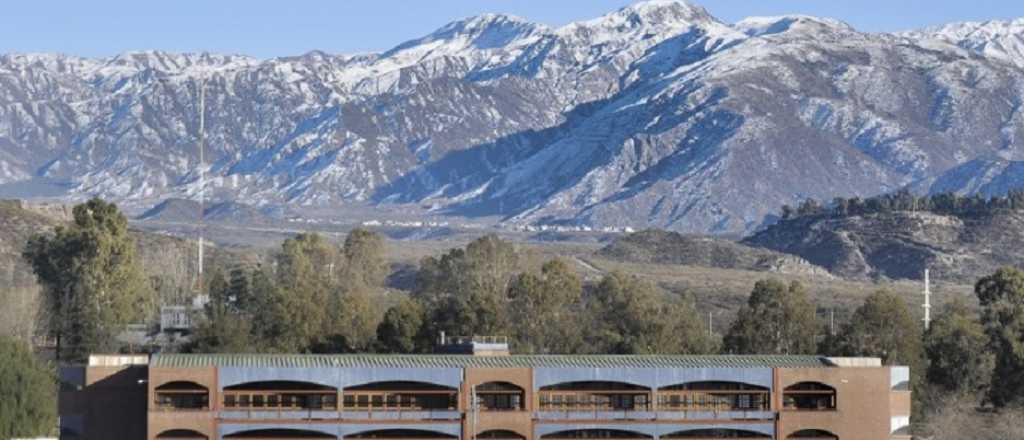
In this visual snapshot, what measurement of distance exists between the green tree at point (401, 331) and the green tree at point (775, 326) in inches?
628

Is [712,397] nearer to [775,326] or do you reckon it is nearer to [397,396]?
[397,396]

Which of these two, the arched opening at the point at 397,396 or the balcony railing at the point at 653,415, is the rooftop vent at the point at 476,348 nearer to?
the arched opening at the point at 397,396

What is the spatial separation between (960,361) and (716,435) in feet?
125

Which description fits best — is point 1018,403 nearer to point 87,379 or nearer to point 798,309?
point 798,309

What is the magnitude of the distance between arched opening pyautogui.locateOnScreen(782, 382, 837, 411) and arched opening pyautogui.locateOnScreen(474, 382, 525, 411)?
399 inches

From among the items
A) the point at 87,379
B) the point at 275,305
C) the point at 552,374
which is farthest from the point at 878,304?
the point at 87,379

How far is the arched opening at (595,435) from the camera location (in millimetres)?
114000

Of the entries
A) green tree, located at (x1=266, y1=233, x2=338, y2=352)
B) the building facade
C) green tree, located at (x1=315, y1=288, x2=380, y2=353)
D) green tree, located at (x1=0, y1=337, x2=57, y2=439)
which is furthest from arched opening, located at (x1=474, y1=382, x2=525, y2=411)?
green tree, located at (x1=266, y1=233, x2=338, y2=352)

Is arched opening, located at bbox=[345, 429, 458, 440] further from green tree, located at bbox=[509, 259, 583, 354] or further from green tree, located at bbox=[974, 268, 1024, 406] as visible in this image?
green tree, located at bbox=[974, 268, 1024, 406]

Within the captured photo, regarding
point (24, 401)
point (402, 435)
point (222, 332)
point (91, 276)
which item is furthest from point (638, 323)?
point (402, 435)

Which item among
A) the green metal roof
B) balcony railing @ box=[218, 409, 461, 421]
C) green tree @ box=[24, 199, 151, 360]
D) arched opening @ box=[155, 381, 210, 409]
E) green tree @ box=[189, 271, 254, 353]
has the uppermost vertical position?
green tree @ box=[24, 199, 151, 360]

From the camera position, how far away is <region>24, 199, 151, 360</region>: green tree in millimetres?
171250

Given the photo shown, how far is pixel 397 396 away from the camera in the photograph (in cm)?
11406

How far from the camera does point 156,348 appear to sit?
6550 inches
